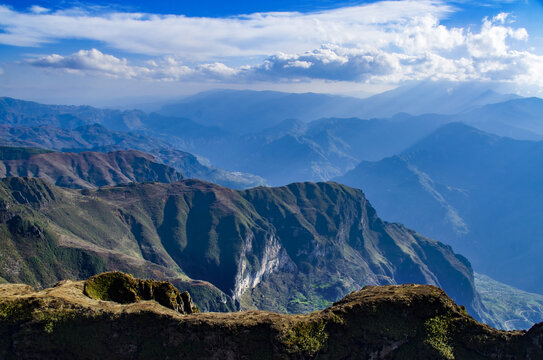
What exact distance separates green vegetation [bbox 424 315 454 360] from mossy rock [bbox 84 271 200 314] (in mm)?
39555

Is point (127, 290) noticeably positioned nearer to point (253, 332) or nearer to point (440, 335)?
point (253, 332)

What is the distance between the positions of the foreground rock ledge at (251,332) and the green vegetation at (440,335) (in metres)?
0.13

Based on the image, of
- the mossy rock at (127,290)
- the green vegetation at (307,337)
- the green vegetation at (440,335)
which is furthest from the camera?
the mossy rock at (127,290)

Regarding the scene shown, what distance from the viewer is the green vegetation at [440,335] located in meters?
50.3

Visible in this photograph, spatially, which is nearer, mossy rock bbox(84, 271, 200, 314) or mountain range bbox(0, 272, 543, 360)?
mountain range bbox(0, 272, 543, 360)

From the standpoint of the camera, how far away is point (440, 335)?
5125cm

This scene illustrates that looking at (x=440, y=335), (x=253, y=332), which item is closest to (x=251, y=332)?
(x=253, y=332)

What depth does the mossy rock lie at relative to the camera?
57938mm

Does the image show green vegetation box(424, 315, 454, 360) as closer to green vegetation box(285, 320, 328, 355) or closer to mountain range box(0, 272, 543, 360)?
mountain range box(0, 272, 543, 360)

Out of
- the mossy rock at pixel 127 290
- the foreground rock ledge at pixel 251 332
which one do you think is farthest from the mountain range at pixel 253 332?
the mossy rock at pixel 127 290

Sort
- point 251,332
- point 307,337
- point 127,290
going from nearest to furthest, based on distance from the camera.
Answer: point 251,332, point 307,337, point 127,290

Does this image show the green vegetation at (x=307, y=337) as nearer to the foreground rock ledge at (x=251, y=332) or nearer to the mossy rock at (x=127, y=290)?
the foreground rock ledge at (x=251, y=332)

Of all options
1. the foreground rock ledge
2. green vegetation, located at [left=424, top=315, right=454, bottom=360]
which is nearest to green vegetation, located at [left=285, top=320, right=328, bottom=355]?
the foreground rock ledge

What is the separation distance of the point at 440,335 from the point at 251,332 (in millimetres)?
26829
